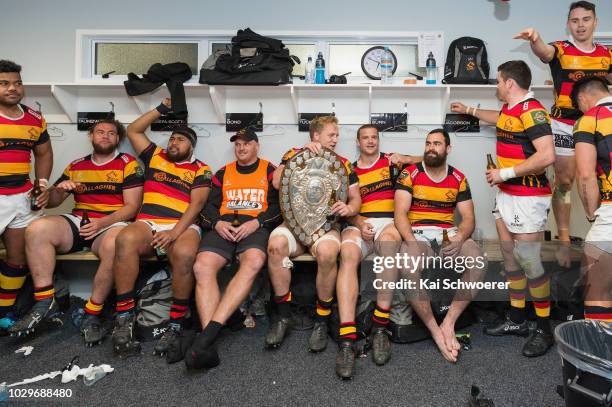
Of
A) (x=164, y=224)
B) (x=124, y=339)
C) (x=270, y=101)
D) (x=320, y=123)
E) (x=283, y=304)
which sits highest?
(x=270, y=101)

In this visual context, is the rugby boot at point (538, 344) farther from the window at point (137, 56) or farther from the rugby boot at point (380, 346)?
the window at point (137, 56)

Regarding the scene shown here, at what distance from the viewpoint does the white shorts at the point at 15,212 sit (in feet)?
8.54

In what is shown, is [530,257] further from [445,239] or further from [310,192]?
[310,192]

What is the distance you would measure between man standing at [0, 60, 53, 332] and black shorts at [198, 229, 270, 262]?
44.7 inches

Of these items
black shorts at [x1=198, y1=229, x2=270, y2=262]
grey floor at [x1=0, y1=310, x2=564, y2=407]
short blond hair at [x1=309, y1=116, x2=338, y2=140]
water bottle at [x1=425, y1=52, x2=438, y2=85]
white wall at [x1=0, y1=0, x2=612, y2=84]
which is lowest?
grey floor at [x1=0, y1=310, x2=564, y2=407]

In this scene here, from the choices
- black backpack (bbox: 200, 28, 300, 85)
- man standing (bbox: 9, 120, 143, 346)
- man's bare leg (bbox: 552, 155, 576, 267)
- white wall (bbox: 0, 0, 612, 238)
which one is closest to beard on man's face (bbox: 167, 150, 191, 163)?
man standing (bbox: 9, 120, 143, 346)

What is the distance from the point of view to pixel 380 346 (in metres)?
2.24

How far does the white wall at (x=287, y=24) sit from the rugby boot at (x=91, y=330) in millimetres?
1447

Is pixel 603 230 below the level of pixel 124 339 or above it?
above

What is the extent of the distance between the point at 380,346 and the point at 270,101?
2054mm

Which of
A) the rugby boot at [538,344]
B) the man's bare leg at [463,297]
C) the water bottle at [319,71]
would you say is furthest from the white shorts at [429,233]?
the water bottle at [319,71]

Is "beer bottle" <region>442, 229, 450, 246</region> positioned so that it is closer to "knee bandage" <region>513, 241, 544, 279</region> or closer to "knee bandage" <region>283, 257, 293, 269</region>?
"knee bandage" <region>513, 241, 544, 279</region>

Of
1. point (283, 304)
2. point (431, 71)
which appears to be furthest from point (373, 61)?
point (283, 304)

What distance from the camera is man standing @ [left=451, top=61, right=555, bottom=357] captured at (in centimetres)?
239
